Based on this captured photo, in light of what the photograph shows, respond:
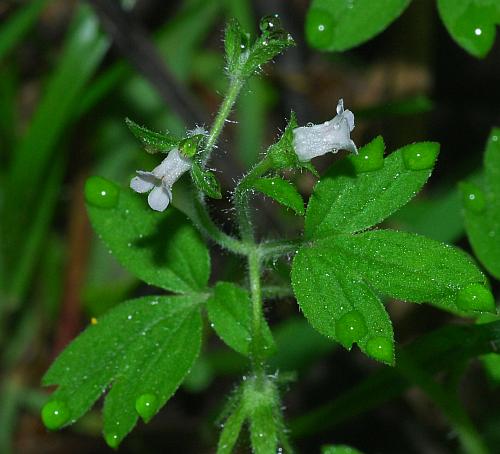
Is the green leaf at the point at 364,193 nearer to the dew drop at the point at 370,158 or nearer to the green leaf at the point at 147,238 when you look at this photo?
the dew drop at the point at 370,158

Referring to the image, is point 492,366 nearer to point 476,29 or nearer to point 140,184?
point 476,29

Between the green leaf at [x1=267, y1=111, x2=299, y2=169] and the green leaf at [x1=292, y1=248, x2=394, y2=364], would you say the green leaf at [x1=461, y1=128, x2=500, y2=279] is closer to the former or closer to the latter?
the green leaf at [x1=292, y1=248, x2=394, y2=364]

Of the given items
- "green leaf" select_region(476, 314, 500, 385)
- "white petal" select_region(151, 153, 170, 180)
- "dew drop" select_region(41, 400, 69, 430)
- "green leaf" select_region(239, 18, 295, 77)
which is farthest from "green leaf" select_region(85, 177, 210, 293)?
"green leaf" select_region(476, 314, 500, 385)

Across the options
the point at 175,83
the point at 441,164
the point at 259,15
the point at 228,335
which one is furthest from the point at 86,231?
the point at 228,335

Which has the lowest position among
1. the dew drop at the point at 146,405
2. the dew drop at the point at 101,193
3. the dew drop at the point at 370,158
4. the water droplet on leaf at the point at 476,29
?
the water droplet on leaf at the point at 476,29

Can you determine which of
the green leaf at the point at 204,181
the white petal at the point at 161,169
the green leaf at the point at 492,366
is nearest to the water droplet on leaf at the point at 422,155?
the green leaf at the point at 204,181

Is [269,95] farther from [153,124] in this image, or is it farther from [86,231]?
[86,231]

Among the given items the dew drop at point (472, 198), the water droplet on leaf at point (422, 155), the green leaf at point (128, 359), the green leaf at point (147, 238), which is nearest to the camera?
the water droplet on leaf at point (422, 155)
